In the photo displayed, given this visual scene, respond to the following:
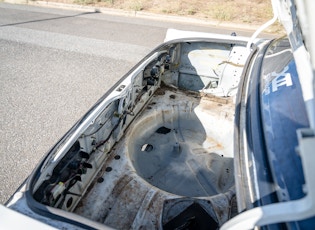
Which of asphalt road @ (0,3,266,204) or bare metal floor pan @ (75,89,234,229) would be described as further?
asphalt road @ (0,3,266,204)

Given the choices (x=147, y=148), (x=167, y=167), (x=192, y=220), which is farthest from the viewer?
(x=147, y=148)

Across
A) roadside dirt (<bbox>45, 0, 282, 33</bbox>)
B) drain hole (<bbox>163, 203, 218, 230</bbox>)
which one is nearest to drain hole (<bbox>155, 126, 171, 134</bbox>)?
drain hole (<bbox>163, 203, 218, 230</bbox>)

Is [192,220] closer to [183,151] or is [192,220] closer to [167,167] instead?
[167,167]

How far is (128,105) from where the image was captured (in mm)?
2668

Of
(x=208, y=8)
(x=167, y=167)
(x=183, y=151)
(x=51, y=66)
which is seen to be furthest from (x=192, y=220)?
(x=208, y=8)

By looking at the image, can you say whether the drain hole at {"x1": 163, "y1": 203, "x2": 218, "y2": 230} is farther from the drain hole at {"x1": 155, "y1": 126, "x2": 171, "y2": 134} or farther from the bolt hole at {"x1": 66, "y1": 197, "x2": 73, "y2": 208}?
the drain hole at {"x1": 155, "y1": 126, "x2": 171, "y2": 134}

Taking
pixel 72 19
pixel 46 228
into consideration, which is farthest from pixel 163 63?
pixel 72 19

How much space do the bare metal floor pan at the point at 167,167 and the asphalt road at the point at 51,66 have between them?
1.49 meters

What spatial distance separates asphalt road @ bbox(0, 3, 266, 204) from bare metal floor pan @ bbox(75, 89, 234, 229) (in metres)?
1.49

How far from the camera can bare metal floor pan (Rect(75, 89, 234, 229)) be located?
196cm

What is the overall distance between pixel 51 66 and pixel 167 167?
4.14 metres

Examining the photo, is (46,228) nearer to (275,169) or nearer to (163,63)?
(275,169)

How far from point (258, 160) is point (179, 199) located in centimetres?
81

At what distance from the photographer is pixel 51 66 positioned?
19.1 ft
